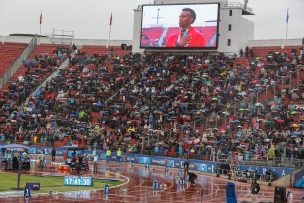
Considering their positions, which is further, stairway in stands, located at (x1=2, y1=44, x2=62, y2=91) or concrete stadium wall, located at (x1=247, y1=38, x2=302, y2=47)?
stairway in stands, located at (x1=2, y1=44, x2=62, y2=91)

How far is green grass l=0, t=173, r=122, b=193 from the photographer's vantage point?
33.7 meters

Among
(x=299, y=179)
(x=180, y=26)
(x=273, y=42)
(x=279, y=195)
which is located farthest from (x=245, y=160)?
(x=273, y=42)

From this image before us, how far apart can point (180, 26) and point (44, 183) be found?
129 feet

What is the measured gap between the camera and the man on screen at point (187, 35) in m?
71.4

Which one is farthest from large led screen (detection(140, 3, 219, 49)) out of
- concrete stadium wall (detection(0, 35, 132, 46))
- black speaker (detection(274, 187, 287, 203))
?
black speaker (detection(274, 187, 287, 203))

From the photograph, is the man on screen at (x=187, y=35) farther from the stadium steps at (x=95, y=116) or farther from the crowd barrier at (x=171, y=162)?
the crowd barrier at (x=171, y=162)

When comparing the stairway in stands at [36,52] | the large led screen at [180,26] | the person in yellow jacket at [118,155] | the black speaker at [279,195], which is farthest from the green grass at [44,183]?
the stairway in stands at [36,52]

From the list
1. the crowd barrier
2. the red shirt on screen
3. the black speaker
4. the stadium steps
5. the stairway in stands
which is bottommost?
the crowd barrier

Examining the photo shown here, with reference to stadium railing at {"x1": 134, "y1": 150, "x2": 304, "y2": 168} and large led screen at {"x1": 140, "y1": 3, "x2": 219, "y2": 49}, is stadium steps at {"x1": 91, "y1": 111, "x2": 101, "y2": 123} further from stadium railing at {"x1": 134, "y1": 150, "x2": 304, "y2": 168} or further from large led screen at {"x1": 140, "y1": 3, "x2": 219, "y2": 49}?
large led screen at {"x1": 140, "y1": 3, "x2": 219, "y2": 49}

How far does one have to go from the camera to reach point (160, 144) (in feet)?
187

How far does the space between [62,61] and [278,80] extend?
99.9 ft

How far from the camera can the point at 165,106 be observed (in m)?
63.5

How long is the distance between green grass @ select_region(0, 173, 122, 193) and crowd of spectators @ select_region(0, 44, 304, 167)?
15.3 m

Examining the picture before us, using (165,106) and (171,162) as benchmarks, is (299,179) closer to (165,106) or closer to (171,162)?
(171,162)
